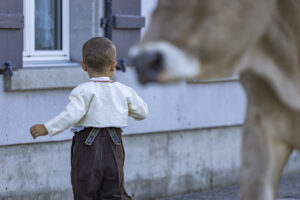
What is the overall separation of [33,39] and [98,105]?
1793mm

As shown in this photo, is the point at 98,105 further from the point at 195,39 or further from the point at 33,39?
the point at 195,39

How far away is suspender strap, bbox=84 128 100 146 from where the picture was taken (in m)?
4.91

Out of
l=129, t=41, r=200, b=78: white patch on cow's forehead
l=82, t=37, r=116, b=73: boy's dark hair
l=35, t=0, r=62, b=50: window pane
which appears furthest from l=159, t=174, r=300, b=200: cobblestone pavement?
l=129, t=41, r=200, b=78: white patch on cow's forehead

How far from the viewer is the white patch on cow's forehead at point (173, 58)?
5.95ft

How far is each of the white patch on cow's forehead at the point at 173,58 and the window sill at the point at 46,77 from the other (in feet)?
13.6

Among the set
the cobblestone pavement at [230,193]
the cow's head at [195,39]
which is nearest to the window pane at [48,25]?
the cobblestone pavement at [230,193]

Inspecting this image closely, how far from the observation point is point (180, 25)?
1.88 metres

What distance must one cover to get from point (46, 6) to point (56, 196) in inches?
67.4

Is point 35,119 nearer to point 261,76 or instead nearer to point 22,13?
point 22,13

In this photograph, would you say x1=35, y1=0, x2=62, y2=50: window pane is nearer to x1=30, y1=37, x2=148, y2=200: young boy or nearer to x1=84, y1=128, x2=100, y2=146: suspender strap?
x1=30, y1=37, x2=148, y2=200: young boy

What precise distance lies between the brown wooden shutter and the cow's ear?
88cm

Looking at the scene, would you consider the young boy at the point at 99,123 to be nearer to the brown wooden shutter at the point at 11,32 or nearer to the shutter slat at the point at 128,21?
the brown wooden shutter at the point at 11,32

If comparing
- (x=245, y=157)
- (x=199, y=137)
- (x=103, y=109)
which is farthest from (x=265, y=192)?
(x=199, y=137)

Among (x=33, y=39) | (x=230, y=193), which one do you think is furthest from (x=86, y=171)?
(x=230, y=193)
